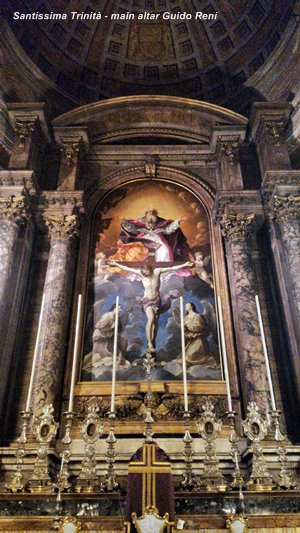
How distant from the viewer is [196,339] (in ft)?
31.3

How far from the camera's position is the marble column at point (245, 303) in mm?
8375

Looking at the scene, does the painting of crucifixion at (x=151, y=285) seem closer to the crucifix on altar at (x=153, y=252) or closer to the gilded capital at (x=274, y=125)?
the crucifix on altar at (x=153, y=252)

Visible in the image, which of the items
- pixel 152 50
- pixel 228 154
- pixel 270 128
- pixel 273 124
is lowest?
pixel 228 154

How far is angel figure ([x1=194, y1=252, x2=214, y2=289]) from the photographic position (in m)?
10.5

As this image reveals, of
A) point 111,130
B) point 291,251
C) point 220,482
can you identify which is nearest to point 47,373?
point 220,482

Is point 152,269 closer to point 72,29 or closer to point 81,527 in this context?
point 81,527

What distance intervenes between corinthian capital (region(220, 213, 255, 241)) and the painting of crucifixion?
2.44ft

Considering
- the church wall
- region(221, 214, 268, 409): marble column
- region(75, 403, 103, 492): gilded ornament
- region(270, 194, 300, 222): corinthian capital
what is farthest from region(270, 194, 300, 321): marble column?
region(75, 403, 103, 492): gilded ornament

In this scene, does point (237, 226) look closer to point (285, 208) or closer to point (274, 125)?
point (285, 208)

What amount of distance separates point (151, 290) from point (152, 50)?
8.60m

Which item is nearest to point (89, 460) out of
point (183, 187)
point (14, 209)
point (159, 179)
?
point (14, 209)

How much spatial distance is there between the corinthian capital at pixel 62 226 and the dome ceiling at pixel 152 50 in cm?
482

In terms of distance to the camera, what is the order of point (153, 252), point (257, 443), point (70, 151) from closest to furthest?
1. point (257, 443)
2. point (153, 252)
3. point (70, 151)

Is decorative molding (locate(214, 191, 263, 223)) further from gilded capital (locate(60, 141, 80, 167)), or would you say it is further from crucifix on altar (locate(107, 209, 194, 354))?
gilded capital (locate(60, 141, 80, 167))
